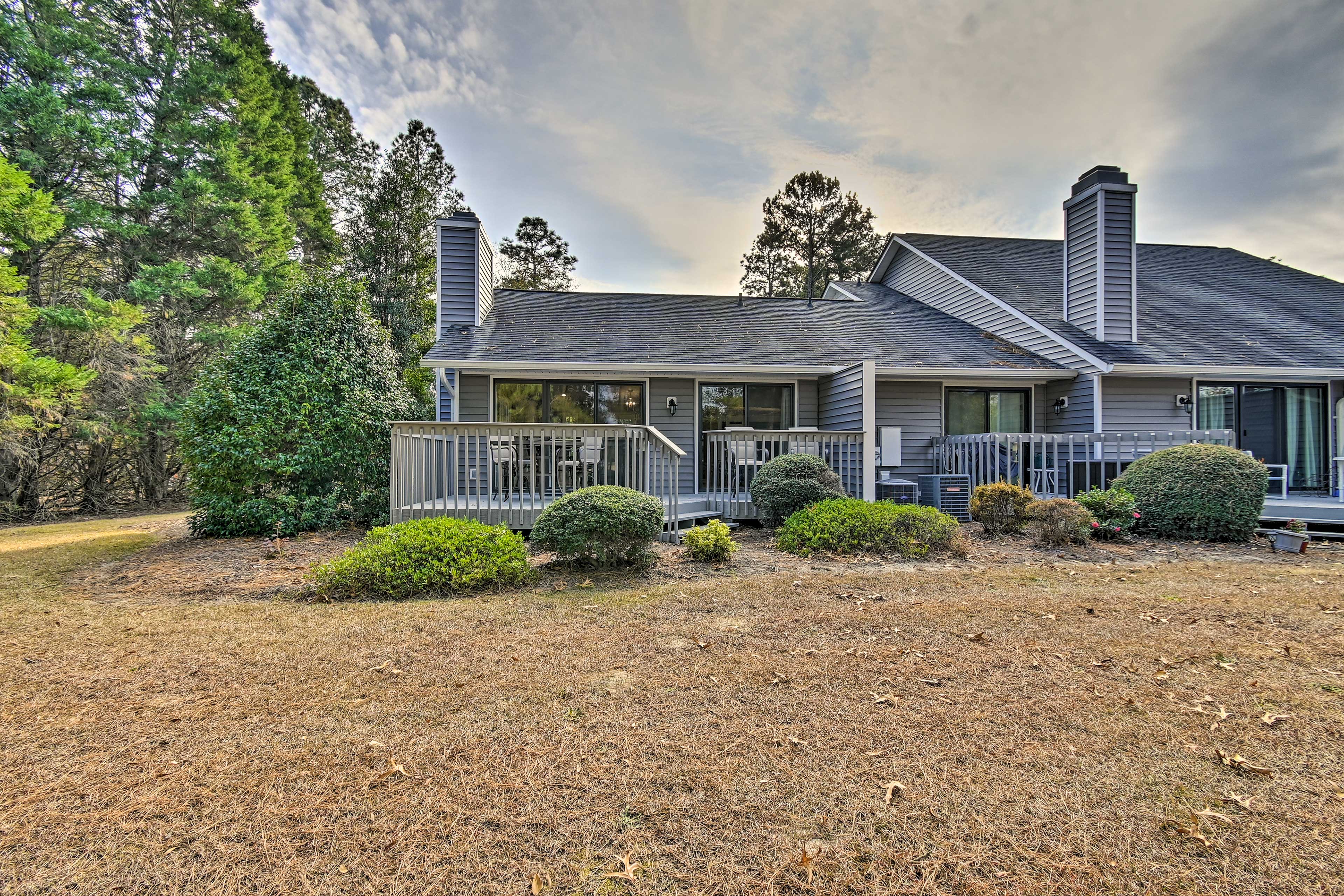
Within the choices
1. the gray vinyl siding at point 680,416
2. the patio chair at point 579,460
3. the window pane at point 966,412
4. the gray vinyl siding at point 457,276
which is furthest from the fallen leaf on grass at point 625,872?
the gray vinyl siding at point 457,276

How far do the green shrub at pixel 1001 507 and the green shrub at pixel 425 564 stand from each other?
6026mm

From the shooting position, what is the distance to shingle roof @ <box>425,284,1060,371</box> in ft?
32.4

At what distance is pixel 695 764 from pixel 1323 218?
22.0 m

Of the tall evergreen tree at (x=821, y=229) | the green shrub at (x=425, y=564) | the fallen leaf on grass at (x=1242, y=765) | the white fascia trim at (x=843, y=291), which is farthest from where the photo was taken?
the tall evergreen tree at (x=821, y=229)

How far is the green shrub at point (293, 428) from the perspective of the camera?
731cm

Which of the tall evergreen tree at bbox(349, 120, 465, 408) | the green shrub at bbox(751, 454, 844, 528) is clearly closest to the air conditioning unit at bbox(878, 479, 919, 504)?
the green shrub at bbox(751, 454, 844, 528)

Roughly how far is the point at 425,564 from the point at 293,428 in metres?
4.33

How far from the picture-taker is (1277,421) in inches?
396

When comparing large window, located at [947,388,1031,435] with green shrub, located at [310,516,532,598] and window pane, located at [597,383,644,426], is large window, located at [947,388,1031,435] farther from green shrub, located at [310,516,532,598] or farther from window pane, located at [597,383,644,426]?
green shrub, located at [310,516,532,598]

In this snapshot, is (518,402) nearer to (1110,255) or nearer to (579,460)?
(579,460)

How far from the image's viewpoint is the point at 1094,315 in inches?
418

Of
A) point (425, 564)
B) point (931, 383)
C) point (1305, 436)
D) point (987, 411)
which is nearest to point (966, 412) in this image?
point (987, 411)

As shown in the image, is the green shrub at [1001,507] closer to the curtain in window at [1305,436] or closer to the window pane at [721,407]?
the window pane at [721,407]

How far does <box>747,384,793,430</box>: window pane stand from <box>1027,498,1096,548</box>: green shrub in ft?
14.8
